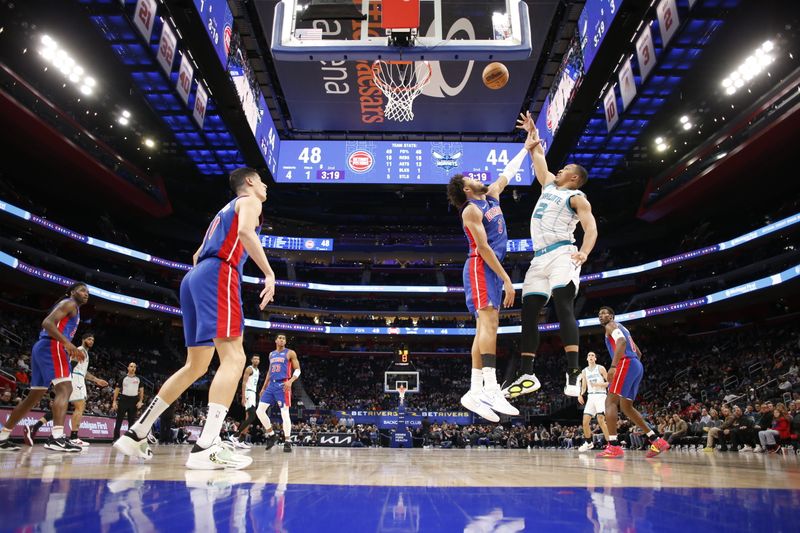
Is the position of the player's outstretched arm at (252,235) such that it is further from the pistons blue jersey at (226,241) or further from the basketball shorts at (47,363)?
the basketball shorts at (47,363)

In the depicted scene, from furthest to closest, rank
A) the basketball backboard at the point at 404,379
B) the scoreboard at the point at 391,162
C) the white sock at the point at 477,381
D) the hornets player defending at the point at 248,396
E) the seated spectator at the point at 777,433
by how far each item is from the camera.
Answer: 1. the basketball backboard at the point at 404,379
2. the scoreboard at the point at 391,162
3. the seated spectator at the point at 777,433
4. the hornets player defending at the point at 248,396
5. the white sock at the point at 477,381

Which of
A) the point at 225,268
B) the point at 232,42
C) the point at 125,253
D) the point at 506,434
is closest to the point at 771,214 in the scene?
the point at 506,434

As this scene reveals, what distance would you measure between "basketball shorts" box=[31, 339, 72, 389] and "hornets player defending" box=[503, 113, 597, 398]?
4762mm

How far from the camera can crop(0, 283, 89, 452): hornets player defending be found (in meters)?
5.27

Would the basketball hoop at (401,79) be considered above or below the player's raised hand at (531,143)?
above

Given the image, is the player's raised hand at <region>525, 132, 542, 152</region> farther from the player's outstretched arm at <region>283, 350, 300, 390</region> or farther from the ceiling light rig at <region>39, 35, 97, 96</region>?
the ceiling light rig at <region>39, 35, 97, 96</region>

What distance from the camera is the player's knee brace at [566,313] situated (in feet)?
12.9

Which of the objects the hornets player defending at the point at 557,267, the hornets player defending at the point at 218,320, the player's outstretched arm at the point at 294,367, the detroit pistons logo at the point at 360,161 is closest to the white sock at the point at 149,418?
the hornets player defending at the point at 218,320

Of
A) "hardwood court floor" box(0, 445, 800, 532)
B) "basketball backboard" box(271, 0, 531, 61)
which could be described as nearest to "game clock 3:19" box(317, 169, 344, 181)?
"basketball backboard" box(271, 0, 531, 61)

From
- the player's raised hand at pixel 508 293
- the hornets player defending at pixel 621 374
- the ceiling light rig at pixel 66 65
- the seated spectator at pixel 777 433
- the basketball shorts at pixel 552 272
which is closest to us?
the player's raised hand at pixel 508 293

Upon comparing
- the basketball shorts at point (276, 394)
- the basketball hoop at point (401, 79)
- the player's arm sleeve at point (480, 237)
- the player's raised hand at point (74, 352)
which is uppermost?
the basketball hoop at point (401, 79)

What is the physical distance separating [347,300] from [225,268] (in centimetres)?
3217

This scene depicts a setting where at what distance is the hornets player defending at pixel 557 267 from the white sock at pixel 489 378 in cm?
11

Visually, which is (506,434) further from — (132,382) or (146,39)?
(146,39)
